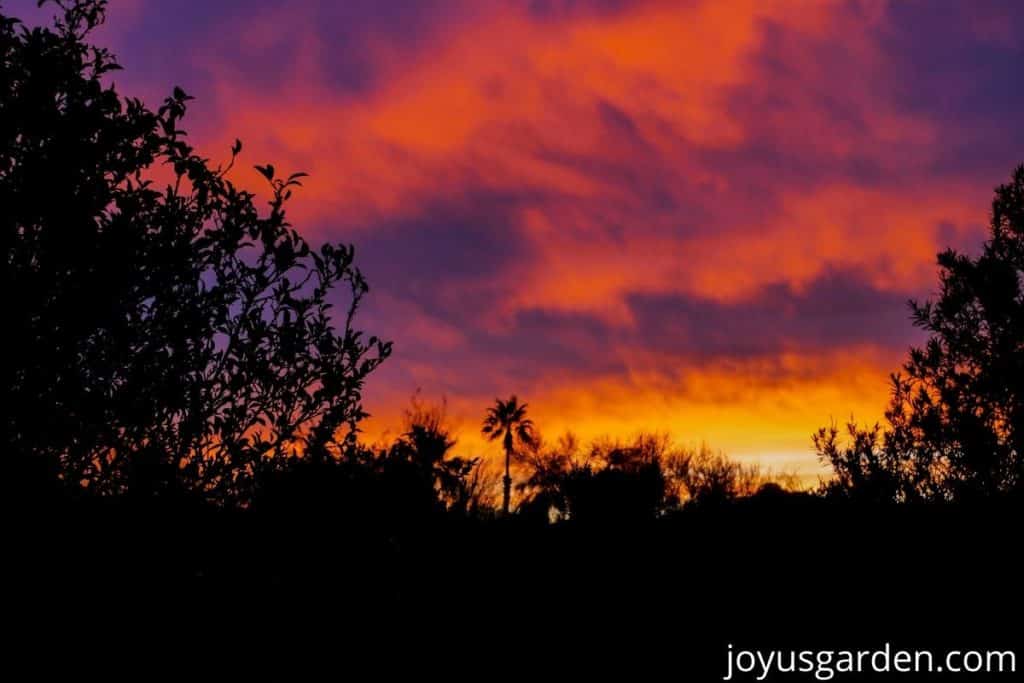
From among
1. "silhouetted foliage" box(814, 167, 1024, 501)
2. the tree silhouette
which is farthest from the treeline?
"silhouetted foliage" box(814, 167, 1024, 501)

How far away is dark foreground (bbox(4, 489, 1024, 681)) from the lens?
6.20m

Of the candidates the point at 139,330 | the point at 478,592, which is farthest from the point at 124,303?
the point at 478,592

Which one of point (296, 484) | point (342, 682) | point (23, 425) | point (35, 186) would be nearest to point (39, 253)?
point (35, 186)

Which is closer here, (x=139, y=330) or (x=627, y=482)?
(x=139, y=330)

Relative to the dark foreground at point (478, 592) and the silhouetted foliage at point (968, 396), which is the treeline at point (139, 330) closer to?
the dark foreground at point (478, 592)

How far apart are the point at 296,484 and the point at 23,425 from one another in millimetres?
2529

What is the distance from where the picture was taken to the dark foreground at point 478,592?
6.20m

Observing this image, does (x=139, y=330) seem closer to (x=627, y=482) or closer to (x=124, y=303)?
(x=124, y=303)

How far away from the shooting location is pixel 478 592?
14.6m

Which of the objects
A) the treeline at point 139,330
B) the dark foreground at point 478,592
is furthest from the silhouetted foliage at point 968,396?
the treeline at point 139,330

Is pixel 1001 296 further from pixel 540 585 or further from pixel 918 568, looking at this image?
pixel 540 585

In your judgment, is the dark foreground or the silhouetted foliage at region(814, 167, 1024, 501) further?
the silhouetted foliage at region(814, 167, 1024, 501)

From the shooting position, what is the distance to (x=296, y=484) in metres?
7.54

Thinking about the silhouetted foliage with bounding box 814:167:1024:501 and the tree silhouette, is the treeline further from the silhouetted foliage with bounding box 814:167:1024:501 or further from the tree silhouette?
the silhouetted foliage with bounding box 814:167:1024:501
